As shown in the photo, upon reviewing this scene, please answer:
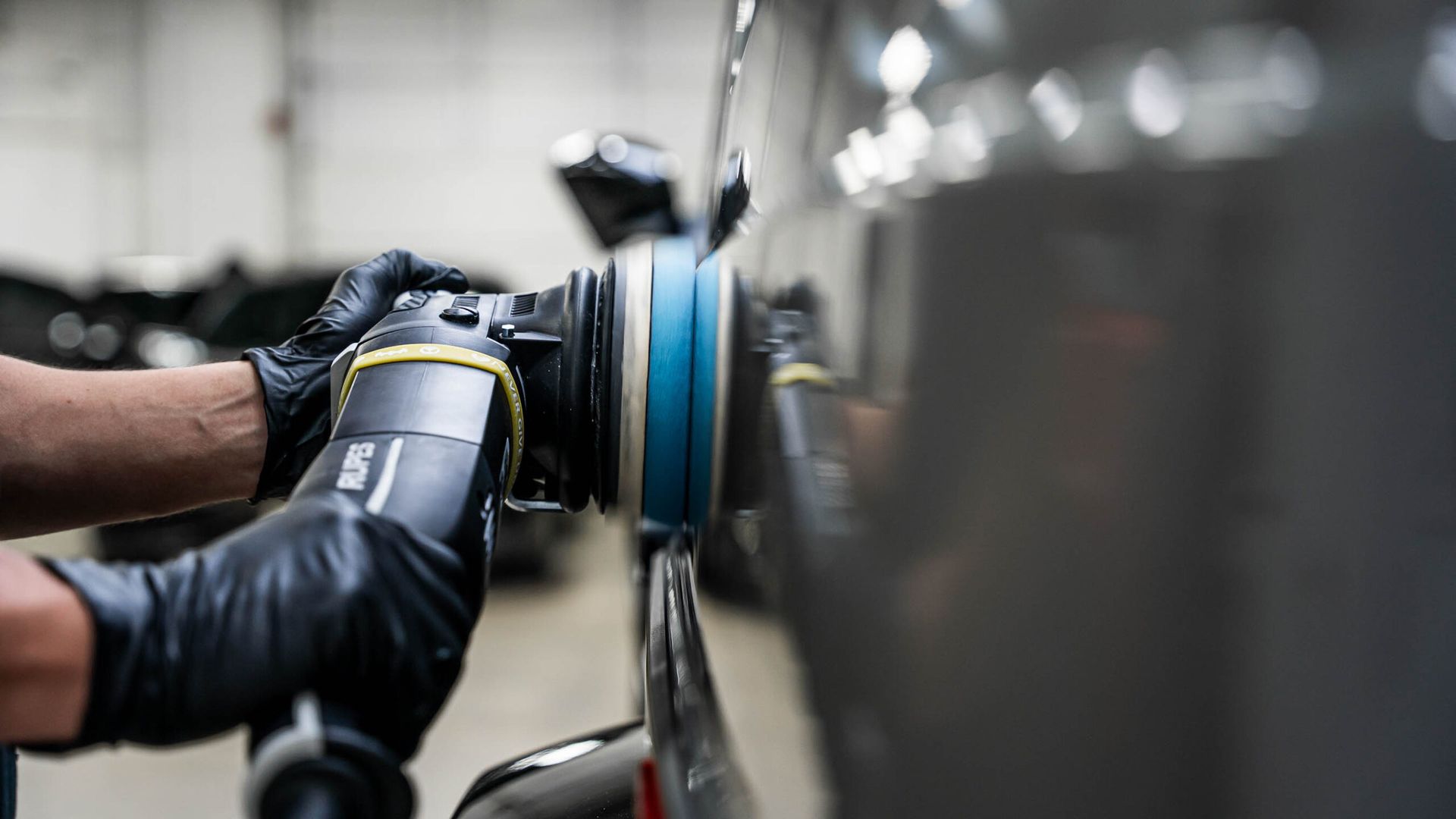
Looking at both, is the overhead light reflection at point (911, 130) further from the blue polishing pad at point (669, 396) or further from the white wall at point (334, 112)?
the white wall at point (334, 112)

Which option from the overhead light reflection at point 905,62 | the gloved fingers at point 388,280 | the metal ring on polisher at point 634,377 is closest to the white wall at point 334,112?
the gloved fingers at point 388,280

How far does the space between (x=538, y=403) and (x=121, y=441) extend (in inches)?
21.4

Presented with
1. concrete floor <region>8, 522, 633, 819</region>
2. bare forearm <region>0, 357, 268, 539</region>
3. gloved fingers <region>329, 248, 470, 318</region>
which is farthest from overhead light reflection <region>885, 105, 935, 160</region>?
concrete floor <region>8, 522, 633, 819</region>

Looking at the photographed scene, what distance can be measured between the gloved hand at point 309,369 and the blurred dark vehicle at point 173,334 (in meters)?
2.75

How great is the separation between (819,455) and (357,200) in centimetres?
673

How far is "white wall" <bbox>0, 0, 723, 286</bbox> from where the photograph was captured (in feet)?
21.1

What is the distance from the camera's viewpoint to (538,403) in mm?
887

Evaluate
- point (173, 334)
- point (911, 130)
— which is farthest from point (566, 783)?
point (173, 334)

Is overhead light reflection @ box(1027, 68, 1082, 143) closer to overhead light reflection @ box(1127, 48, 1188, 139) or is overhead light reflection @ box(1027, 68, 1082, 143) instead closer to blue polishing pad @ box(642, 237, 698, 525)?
overhead light reflection @ box(1127, 48, 1188, 139)

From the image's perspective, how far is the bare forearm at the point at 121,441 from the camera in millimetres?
1047

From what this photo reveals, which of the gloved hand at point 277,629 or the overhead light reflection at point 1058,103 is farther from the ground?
the overhead light reflection at point 1058,103

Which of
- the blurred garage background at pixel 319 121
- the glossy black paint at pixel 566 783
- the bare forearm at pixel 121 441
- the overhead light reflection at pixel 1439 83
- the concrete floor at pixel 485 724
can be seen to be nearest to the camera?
the overhead light reflection at pixel 1439 83

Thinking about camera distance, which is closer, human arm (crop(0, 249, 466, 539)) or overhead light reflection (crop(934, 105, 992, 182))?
overhead light reflection (crop(934, 105, 992, 182))

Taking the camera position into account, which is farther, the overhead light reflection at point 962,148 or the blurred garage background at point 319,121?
the blurred garage background at point 319,121
